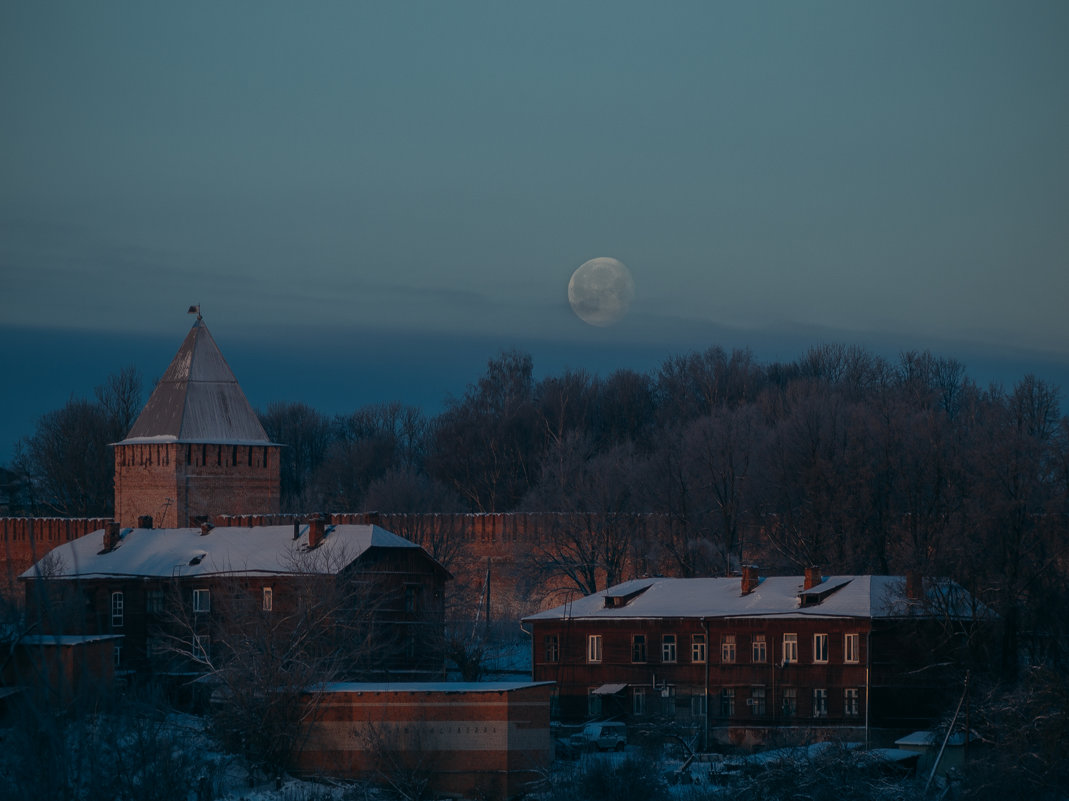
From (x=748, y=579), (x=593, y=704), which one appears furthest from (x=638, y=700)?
(x=748, y=579)

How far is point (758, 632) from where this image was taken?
29.0m

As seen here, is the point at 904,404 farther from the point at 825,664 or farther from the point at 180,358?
the point at 180,358

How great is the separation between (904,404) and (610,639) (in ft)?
51.0

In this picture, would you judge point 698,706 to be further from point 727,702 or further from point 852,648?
point 852,648

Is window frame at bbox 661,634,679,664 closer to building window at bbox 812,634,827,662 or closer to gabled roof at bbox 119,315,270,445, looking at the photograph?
building window at bbox 812,634,827,662

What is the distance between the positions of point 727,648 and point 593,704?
108 inches

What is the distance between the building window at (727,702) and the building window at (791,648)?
1211mm

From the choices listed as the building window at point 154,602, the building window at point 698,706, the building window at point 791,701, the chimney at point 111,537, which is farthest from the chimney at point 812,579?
the chimney at point 111,537

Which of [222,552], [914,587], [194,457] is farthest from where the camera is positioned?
[194,457]

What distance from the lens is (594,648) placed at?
1194 inches

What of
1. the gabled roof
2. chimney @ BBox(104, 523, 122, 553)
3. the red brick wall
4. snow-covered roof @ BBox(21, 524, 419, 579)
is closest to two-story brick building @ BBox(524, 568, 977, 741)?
snow-covered roof @ BBox(21, 524, 419, 579)

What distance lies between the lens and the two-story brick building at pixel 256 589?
3017 cm

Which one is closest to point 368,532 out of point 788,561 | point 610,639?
point 610,639

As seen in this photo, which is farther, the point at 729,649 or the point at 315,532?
the point at 315,532
